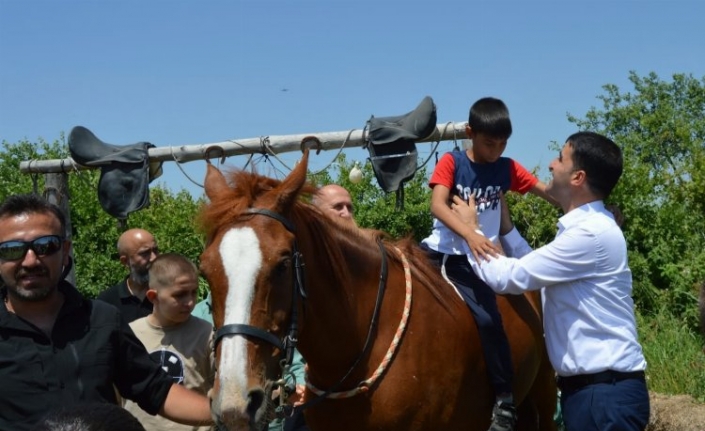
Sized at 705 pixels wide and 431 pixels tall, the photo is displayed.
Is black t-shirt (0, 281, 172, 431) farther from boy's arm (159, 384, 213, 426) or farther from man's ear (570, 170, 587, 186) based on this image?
man's ear (570, 170, 587, 186)

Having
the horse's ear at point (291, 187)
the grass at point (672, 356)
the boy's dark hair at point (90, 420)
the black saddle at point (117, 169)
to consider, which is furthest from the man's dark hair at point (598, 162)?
the black saddle at point (117, 169)

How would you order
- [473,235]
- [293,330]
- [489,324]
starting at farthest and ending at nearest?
[489,324], [473,235], [293,330]

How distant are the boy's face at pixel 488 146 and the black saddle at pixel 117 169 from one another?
14.5 feet

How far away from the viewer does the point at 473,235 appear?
4.62m

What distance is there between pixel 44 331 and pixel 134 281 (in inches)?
157

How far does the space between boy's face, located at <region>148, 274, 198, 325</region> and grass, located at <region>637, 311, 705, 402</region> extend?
208 inches

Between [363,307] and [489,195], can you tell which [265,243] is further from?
[489,195]

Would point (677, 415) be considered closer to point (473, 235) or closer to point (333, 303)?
point (473, 235)

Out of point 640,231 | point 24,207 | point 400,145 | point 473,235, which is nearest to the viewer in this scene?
point 24,207

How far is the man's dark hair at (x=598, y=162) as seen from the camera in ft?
14.0

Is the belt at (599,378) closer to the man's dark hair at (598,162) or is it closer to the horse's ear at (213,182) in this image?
the man's dark hair at (598,162)

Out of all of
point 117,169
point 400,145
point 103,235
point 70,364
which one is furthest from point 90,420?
point 103,235

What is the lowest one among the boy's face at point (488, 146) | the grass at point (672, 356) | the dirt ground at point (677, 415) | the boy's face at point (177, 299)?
the dirt ground at point (677, 415)

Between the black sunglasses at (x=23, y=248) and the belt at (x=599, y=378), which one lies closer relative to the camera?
the black sunglasses at (x=23, y=248)
